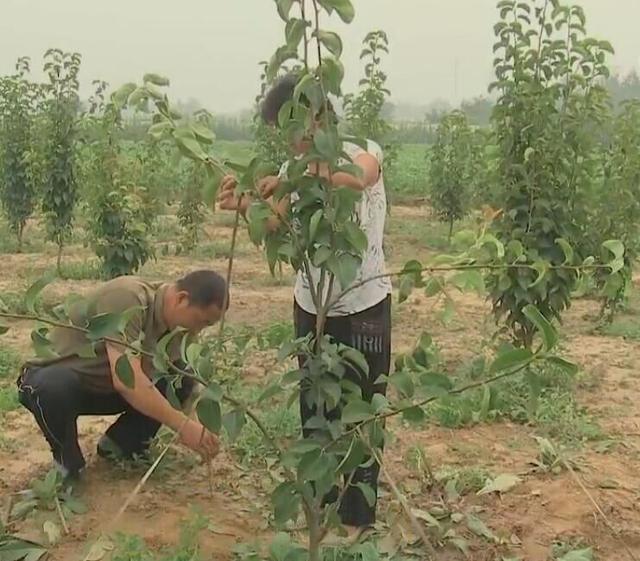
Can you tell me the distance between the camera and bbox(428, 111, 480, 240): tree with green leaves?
1321 centimetres

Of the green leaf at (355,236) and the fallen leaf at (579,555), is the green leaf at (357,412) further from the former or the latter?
the fallen leaf at (579,555)

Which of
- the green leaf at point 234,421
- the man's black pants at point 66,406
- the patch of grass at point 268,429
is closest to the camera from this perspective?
the green leaf at point 234,421

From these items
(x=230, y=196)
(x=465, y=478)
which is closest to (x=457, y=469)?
(x=465, y=478)

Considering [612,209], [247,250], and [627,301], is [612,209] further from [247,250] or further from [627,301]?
[247,250]

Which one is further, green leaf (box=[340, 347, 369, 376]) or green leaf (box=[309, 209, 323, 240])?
green leaf (box=[340, 347, 369, 376])

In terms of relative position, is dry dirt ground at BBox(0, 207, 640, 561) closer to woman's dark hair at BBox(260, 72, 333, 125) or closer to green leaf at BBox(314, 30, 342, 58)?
woman's dark hair at BBox(260, 72, 333, 125)

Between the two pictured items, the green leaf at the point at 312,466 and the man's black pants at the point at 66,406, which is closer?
the green leaf at the point at 312,466

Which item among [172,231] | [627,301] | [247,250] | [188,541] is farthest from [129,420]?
[172,231]

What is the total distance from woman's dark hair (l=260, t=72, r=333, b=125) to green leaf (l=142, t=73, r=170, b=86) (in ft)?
1.97

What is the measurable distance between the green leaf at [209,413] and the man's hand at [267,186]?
50 centimetres

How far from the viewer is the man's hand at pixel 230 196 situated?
2311 mm

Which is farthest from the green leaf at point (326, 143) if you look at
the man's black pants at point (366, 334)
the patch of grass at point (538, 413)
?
the patch of grass at point (538, 413)

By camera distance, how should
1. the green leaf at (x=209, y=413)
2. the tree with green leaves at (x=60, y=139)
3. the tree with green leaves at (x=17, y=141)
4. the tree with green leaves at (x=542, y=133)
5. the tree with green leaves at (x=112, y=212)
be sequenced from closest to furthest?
1. the green leaf at (x=209, y=413)
2. the tree with green leaves at (x=542, y=133)
3. the tree with green leaves at (x=112, y=212)
4. the tree with green leaves at (x=60, y=139)
5. the tree with green leaves at (x=17, y=141)

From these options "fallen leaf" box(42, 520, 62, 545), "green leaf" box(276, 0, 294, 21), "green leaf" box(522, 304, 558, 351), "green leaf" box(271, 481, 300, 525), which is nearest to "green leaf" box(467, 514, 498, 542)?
"green leaf" box(271, 481, 300, 525)
